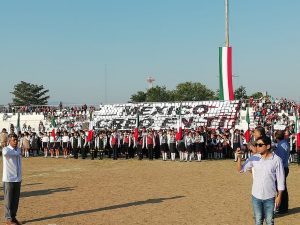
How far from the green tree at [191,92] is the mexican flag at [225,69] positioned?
154 feet

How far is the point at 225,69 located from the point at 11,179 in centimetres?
2208


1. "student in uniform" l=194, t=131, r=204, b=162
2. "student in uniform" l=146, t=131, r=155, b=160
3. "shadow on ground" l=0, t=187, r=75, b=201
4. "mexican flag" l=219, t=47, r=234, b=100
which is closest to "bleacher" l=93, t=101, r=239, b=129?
"mexican flag" l=219, t=47, r=234, b=100

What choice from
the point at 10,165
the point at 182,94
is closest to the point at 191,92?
the point at 182,94

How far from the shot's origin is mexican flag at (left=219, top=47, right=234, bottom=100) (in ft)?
95.1

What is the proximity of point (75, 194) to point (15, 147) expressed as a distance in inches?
150

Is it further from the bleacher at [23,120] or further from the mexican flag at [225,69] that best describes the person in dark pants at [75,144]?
the bleacher at [23,120]

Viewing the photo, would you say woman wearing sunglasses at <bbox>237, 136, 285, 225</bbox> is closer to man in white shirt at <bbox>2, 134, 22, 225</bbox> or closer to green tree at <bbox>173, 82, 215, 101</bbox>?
man in white shirt at <bbox>2, 134, 22, 225</bbox>

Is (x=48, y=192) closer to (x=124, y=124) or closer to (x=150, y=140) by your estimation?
(x=150, y=140)

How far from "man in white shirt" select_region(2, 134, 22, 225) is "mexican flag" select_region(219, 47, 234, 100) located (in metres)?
21.8

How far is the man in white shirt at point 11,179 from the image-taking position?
8781mm

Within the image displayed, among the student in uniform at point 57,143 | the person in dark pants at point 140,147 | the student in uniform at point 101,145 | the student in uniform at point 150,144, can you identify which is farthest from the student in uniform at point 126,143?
the student in uniform at point 57,143

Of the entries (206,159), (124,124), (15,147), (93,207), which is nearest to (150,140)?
(206,159)

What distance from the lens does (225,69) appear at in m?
29.1

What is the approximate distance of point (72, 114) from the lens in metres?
38.5
